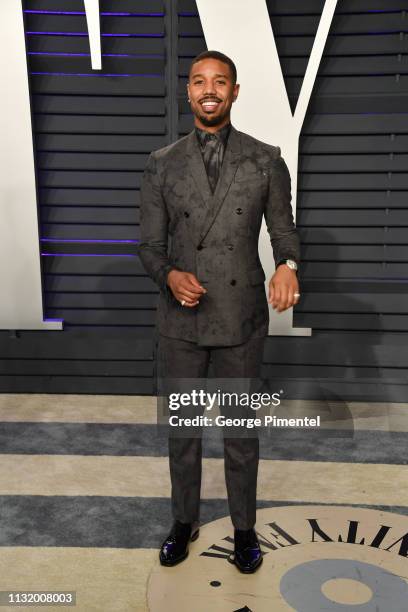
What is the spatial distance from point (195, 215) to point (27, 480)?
5.57ft

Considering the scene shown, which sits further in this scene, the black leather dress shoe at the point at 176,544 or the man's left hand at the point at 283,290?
the black leather dress shoe at the point at 176,544

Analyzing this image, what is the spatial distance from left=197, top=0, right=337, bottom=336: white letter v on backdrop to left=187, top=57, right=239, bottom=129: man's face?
182cm

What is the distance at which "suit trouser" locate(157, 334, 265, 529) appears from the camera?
2.43 metres

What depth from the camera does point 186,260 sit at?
239cm

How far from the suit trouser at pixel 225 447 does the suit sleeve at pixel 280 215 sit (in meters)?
0.34

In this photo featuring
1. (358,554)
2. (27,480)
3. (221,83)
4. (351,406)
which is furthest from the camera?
(351,406)

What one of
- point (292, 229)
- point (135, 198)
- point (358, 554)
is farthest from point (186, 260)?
point (135, 198)

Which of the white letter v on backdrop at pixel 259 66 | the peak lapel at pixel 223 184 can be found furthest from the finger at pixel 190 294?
the white letter v on backdrop at pixel 259 66

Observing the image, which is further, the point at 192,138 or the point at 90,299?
the point at 90,299

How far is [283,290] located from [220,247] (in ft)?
0.94

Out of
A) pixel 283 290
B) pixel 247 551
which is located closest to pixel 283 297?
pixel 283 290

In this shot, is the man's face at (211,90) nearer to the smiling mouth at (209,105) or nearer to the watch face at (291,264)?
the smiling mouth at (209,105)

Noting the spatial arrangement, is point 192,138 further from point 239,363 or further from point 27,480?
point 27,480

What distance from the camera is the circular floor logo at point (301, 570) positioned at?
7.56ft
